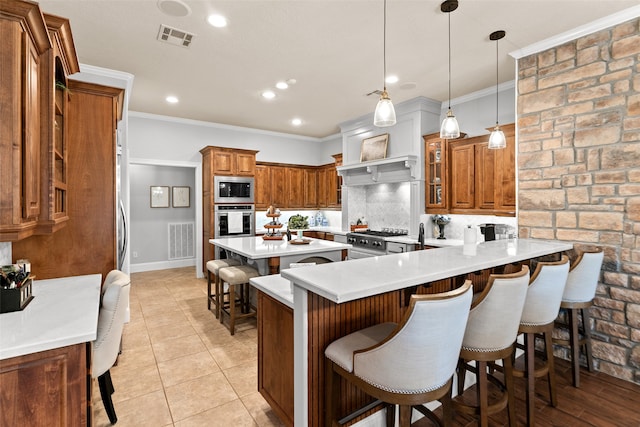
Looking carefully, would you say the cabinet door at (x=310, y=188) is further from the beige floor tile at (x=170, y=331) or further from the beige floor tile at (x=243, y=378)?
the beige floor tile at (x=243, y=378)

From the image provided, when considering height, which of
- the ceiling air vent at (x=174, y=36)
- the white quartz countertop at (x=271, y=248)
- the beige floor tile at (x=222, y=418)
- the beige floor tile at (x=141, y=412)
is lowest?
the beige floor tile at (x=222, y=418)

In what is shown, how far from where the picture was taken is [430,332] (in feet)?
4.11

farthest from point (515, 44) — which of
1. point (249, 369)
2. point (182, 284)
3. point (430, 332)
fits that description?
point (182, 284)

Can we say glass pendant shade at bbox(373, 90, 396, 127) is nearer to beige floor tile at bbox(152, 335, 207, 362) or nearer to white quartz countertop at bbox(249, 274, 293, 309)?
white quartz countertop at bbox(249, 274, 293, 309)

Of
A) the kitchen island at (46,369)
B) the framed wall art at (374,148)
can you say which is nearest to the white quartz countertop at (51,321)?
the kitchen island at (46,369)

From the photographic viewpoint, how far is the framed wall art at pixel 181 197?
6.98 metres

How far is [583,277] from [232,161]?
5.30 m

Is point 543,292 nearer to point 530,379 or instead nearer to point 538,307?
point 538,307

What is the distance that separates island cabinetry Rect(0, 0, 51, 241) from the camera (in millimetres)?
1367

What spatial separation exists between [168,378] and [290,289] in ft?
4.99

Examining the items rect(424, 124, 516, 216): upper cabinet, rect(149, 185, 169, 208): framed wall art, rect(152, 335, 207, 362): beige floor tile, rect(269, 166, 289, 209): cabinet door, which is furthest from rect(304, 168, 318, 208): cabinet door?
rect(152, 335, 207, 362): beige floor tile

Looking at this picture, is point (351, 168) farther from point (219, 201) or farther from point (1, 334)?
point (1, 334)

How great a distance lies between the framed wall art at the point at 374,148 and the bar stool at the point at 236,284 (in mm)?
2867

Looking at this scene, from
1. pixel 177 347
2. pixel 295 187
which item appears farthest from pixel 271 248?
pixel 295 187
